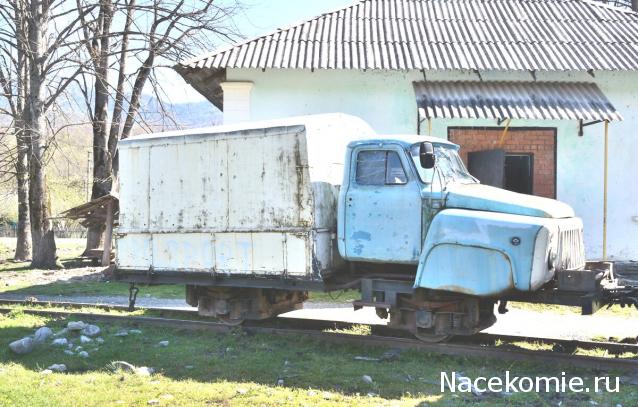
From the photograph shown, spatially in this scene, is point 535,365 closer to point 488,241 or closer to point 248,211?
point 488,241

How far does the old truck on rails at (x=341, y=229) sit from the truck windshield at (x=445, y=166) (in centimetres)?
2

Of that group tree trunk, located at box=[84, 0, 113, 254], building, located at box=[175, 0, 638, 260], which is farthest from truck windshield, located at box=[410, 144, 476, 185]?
tree trunk, located at box=[84, 0, 113, 254]

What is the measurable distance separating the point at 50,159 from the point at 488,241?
18018 millimetres

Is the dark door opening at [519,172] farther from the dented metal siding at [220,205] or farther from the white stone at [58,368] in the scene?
the white stone at [58,368]

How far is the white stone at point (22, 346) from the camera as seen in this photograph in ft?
28.0

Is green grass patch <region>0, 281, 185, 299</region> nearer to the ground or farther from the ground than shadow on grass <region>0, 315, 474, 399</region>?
nearer to the ground

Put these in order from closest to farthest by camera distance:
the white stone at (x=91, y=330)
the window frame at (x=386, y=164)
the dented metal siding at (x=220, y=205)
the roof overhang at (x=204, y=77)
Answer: the window frame at (x=386, y=164)
the dented metal siding at (x=220, y=205)
the white stone at (x=91, y=330)
the roof overhang at (x=204, y=77)

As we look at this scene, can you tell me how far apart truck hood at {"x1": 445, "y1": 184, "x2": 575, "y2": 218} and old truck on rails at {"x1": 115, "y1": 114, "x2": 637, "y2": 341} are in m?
0.02

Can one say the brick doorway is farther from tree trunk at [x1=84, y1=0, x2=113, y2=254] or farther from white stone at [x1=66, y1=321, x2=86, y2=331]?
tree trunk at [x1=84, y1=0, x2=113, y2=254]

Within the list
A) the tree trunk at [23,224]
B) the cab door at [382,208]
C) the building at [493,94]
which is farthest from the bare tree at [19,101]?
the cab door at [382,208]

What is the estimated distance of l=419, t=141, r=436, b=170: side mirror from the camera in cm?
812

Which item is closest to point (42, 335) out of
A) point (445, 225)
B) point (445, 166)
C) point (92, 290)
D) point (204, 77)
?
point (445, 225)

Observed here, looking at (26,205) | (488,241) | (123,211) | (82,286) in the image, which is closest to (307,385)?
(488,241)

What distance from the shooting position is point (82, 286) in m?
16.2
